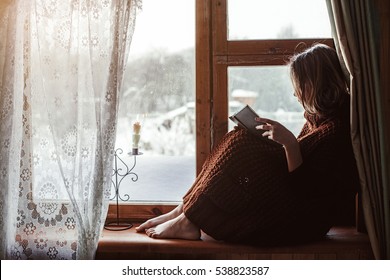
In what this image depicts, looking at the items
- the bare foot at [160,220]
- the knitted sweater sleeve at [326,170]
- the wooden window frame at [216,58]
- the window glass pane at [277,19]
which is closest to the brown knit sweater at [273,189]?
the knitted sweater sleeve at [326,170]

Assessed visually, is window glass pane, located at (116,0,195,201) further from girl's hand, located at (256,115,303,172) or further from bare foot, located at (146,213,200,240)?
girl's hand, located at (256,115,303,172)

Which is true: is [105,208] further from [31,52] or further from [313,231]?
[313,231]

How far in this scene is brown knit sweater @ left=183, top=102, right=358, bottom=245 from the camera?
1918mm

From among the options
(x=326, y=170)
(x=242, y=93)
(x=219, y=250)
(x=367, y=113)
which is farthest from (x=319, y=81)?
(x=219, y=250)

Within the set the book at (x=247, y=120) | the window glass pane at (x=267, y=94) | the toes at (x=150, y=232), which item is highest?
the window glass pane at (x=267, y=94)

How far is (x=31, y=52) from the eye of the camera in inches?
77.9

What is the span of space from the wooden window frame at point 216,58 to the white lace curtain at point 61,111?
42cm

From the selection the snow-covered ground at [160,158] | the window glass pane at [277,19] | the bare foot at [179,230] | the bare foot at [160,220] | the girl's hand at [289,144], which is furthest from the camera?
the snow-covered ground at [160,158]

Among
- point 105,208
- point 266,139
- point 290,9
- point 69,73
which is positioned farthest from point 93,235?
point 290,9

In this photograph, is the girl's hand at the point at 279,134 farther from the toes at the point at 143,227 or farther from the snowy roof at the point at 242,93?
the toes at the point at 143,227

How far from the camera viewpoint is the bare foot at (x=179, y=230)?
6.67 feet

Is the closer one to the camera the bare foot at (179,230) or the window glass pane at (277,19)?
the bare foot at (179,230)

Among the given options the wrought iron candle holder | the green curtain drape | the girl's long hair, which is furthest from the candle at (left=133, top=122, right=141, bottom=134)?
the green curtain drape

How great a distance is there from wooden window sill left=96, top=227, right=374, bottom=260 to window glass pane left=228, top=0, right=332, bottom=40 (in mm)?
853
